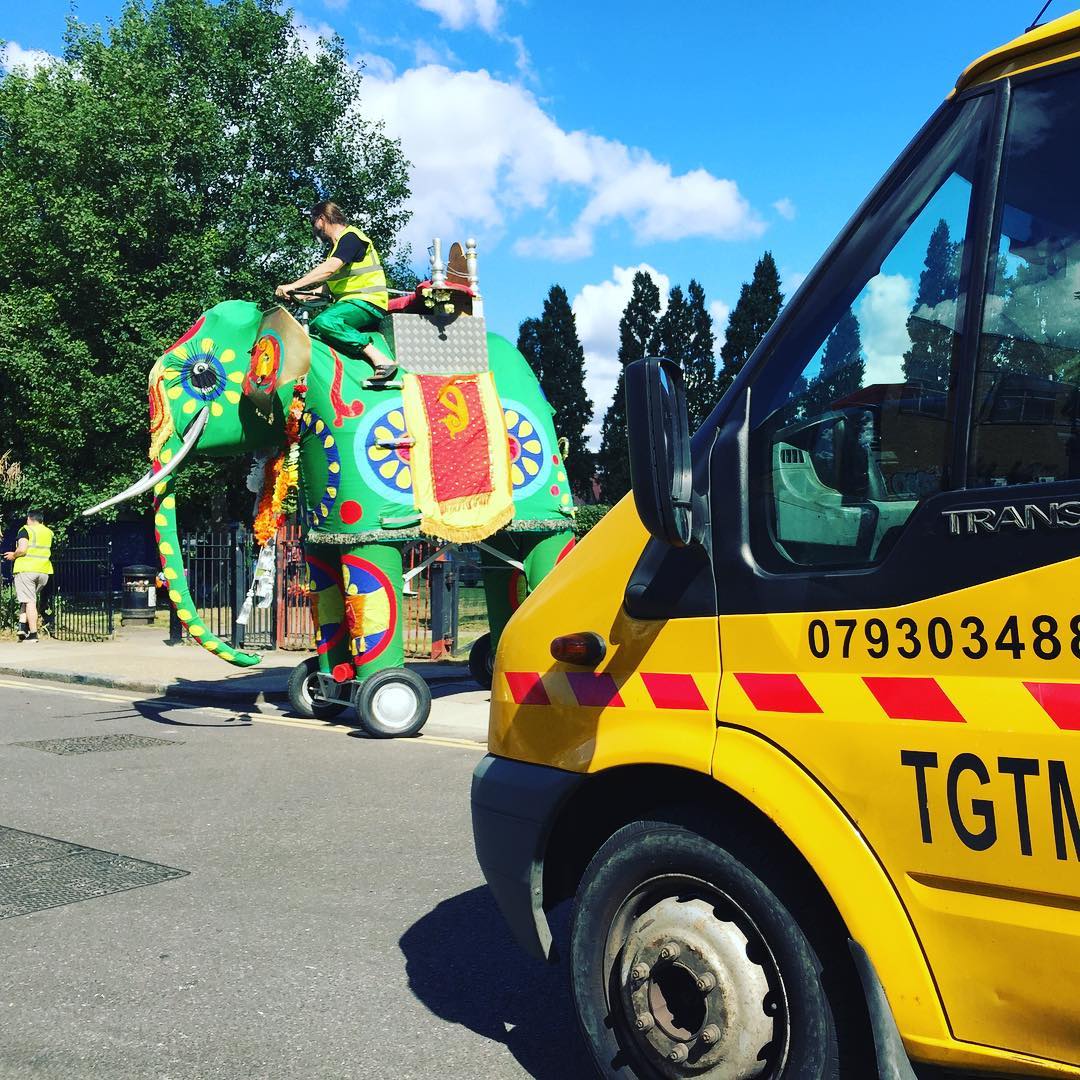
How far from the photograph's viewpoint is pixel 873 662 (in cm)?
245

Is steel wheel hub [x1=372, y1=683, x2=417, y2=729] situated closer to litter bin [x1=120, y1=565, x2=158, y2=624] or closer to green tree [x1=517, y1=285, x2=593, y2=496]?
litter bin [x1=120, y1=565, x2=158, y2=624]

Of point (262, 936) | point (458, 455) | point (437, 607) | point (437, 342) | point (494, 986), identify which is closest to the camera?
point (494, 986)

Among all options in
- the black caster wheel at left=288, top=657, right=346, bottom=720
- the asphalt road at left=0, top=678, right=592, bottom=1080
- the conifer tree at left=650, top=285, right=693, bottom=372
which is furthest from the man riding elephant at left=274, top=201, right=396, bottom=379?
the conifer tree at left=650, top=285, right=693, bottom=372

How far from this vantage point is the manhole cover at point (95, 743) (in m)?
8.52

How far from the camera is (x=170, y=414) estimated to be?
9562 mm

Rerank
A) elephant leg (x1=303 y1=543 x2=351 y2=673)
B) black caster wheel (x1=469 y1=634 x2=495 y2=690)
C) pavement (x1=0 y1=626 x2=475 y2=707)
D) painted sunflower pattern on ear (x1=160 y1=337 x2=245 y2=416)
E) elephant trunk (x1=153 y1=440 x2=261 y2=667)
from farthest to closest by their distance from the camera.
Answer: pavement (x1=0 y1=626 x2=475 y2=707) < black caster wheel (x1=469 y1=634 x2=495 y2=690) < painted sunflower pattern on ear (x1=160 y1=337 x2=245 y2=416) < elephant leg (x1=303 y1=543 x2=351 y2=673) < elephant trunk (x1=153 y1=440 x2=261 y2=667)

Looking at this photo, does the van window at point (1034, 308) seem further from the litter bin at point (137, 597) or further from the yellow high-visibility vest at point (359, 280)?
the litter bin at point (137, 597)

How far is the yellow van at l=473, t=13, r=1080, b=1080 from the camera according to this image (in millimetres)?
2254

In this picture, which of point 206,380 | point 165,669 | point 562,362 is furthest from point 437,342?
point 562,362

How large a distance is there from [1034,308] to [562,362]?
Answer: 2097 inches

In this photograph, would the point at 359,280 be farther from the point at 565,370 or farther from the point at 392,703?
the point at 565,370

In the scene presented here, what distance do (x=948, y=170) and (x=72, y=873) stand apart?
4.71m

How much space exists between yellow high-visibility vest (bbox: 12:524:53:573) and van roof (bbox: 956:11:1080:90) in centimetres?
1722

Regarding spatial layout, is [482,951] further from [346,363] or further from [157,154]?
[157,154]
